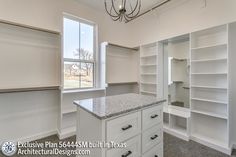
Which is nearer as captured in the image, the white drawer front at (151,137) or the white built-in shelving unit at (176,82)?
the white drawer front at (151,137)

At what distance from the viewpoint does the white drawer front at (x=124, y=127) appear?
1.22 metres

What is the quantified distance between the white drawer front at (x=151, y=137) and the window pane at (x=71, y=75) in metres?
2.26

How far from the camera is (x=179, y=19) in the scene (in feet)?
10.4

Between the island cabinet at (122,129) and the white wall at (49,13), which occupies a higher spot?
the white wall at (49,13)

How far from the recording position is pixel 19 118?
2.52m

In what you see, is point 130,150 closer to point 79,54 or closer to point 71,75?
point 71,75

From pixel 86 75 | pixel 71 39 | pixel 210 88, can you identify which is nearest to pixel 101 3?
pixel 71 39

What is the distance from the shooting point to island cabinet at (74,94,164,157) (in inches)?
47.1

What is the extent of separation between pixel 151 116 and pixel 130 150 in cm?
48

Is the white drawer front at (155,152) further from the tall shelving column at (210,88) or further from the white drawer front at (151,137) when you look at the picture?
the tall shelving column at (210,88)

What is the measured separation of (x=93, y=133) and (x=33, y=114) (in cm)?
202

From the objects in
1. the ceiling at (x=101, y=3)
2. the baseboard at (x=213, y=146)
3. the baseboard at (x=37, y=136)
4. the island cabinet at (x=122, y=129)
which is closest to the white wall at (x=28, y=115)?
the baseboard at (x=37, y=136)

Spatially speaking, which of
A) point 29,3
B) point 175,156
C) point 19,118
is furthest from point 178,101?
point 29,3

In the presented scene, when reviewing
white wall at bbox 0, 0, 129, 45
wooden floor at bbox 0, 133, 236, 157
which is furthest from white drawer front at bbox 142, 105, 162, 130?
white wall at bbox 0, 0, 129, 45
